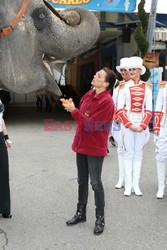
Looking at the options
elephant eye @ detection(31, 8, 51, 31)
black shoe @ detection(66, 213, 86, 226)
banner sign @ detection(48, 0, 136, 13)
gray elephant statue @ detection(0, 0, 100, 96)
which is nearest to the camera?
gray elephant statue @ detection(0, 0, 100, 96)

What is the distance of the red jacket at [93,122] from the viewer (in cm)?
296

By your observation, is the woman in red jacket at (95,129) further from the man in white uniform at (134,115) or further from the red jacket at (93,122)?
the man in white uniform at (134,115)

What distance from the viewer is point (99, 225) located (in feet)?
10.7

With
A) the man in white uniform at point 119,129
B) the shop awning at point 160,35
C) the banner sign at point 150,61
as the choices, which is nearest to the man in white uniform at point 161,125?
the man in white uniform at point 119,129

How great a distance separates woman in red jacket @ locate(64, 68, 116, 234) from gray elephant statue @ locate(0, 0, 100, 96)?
803 millimetres

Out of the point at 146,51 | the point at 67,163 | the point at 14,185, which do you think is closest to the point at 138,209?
the point at 14,185

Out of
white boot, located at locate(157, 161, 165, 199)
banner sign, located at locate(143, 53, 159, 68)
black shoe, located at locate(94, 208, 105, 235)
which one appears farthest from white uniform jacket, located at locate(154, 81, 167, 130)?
banner sign, located at locate(143, 53, 159, 68)

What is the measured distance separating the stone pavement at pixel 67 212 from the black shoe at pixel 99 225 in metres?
0.05

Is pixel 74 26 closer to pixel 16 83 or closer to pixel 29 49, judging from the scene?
pixel 29 49

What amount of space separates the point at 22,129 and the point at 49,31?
8098mm

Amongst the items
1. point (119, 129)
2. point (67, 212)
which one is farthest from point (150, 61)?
point (67, 212)

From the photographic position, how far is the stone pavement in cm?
306

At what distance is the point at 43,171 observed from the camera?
17.3ft

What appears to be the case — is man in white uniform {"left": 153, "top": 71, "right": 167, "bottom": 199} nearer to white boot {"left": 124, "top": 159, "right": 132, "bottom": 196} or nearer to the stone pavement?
white boot {"left": 124, "top": 159, "right": 132, "bottom": 196}
